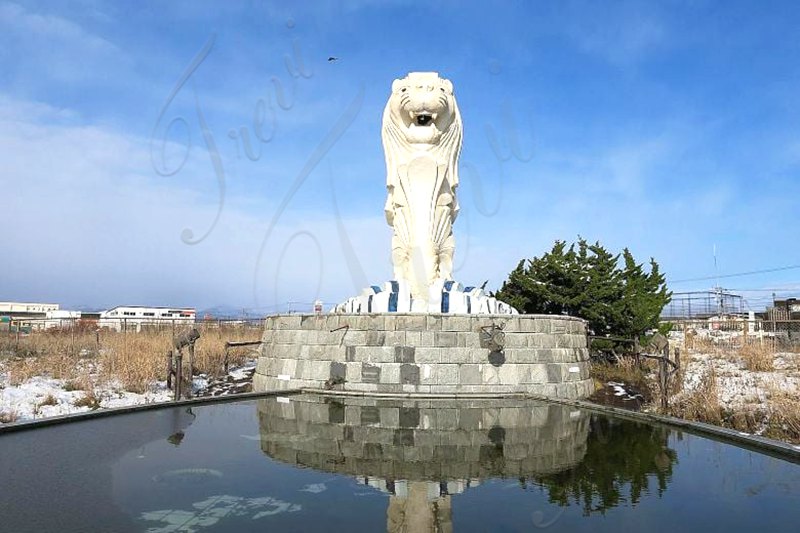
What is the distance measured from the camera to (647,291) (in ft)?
64.8

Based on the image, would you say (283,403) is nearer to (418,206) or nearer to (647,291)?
(418,206)

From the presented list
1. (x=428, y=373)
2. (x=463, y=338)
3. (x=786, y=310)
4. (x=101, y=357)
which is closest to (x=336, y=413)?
(x=428, y=373)

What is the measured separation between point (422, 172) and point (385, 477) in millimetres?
8168

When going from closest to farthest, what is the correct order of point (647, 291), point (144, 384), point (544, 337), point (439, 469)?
point (439, 469) → point (544, 337) → point (144, 384) → point (647, 291)

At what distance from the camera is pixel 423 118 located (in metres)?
12.4

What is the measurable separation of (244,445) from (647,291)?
16488 mm

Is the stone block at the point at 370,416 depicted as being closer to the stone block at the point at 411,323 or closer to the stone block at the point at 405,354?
the stone block at the point at 405,354

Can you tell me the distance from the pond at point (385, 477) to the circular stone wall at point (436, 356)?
1.96 m

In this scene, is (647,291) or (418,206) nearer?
(418,206)

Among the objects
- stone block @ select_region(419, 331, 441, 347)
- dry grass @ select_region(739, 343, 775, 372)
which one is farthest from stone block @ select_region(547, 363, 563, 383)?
dry grass @ select_region(739, 343, 775, 372)

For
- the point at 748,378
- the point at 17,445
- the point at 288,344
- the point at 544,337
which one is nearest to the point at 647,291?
the point at 748,378

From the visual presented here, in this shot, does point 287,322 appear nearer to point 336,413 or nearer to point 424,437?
point 336,413

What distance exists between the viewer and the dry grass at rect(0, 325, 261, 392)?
12.7 m

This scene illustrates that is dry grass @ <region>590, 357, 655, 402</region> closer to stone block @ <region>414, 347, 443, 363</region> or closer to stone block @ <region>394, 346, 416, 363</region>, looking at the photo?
stone block @ <region>414, 347, 443, 363</region>
